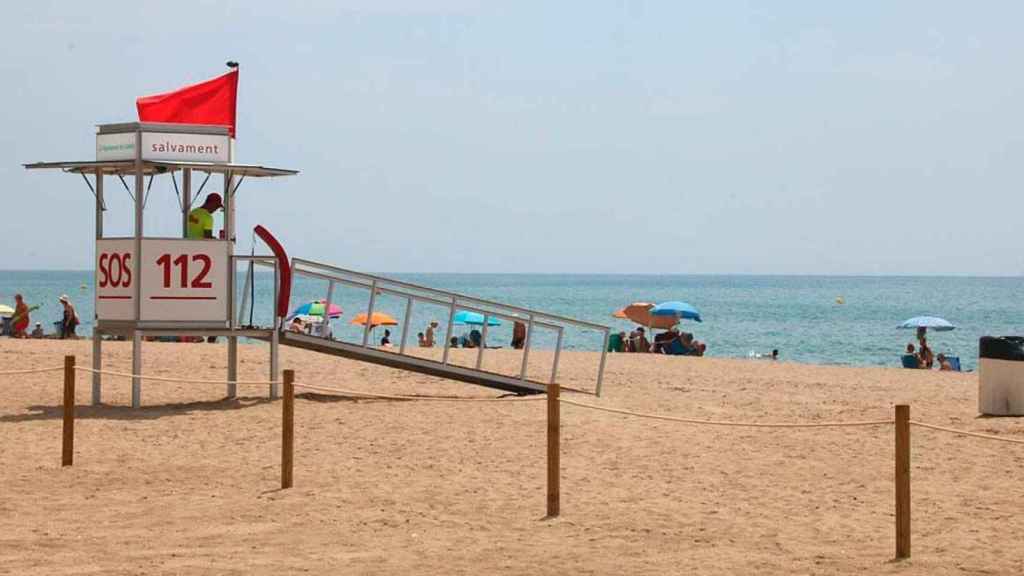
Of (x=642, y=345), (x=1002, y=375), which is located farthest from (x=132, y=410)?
(x=642, y=345)

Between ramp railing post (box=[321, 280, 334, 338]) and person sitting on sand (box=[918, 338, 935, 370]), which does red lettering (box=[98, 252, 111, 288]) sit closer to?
ramp railing post (box=[321, 280, 334, 338])

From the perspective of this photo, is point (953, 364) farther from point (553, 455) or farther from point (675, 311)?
point (553, 455)

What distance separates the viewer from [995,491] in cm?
1362

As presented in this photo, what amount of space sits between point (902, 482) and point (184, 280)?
10743 mm

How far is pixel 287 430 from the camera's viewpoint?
44.0ft

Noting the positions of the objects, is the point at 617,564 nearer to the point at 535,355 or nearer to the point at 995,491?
the point at 995,491

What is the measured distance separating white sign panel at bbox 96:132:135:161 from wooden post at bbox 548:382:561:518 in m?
8.39

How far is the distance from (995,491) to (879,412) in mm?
7140

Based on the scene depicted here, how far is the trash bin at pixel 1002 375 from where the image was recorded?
1888 centimetres

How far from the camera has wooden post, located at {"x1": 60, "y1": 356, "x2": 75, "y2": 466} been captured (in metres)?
14.6

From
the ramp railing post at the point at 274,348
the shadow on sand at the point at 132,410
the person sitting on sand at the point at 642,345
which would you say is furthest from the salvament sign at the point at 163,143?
the person sitting on sand at the point at 642,345

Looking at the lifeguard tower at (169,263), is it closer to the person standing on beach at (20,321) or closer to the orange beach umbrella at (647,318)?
the person standing on beach at (20,321)

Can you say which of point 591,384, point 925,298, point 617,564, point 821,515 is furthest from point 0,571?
point 925,298

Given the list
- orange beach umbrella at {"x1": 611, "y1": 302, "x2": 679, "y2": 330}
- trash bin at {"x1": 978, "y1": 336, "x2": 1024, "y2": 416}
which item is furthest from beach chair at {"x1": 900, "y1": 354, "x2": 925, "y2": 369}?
trash bin at {"x1": 978, "y1": 336, "x2": 1024, "y2": 416}
